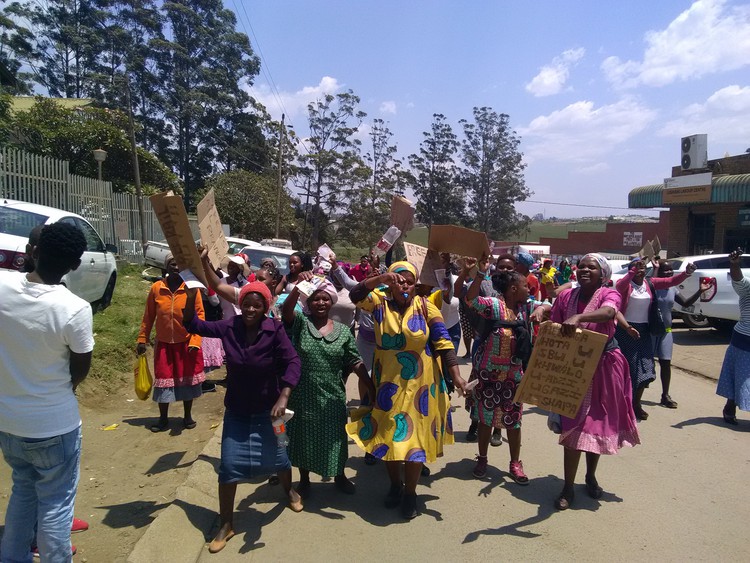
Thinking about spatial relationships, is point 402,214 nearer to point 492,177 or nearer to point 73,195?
point 73,195

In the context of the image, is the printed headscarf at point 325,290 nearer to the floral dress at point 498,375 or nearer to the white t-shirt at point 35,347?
the floral dress at point 498,375

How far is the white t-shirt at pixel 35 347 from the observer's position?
2.61m

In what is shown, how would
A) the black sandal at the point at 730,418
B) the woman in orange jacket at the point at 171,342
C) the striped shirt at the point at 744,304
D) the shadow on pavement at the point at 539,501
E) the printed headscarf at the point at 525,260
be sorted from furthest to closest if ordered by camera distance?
the black sandal at the point at 730,418
the printed headscarf at the point at 525,260
the striped shirt at the point at 744,304
the woman in orange jacket at the point at 171,342
the shadow on pavement at the point at 539,501

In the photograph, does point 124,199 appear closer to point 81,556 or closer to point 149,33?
point 81,556

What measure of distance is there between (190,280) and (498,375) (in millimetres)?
2604

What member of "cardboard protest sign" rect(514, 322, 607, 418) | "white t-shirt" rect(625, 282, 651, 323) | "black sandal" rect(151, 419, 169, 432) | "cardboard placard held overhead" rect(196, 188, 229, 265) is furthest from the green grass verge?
"white t-shirt" rect(625, 282, 651, 323)

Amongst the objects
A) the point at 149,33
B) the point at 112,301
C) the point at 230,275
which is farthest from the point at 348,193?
the point at 230,275

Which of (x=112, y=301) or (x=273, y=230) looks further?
(x=273, y=230)

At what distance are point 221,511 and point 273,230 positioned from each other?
29.8 metres

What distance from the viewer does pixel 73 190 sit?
1241 centimetres

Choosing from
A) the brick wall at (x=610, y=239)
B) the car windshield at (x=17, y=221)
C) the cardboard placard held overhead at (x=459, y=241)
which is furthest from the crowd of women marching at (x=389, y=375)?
the brick wall at (x=610, y=239)

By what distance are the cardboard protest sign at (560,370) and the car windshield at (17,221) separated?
623cm

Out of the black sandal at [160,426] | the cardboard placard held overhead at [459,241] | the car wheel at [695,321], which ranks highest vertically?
the cardboard placard held overhead at [459,241]

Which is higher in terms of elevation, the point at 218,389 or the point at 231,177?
the point at 231,177
